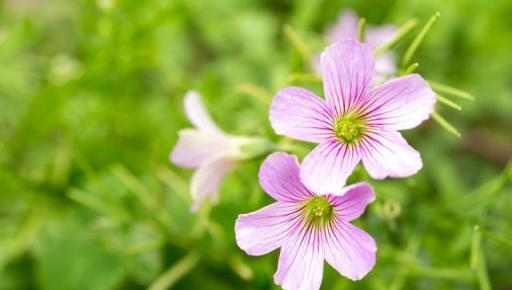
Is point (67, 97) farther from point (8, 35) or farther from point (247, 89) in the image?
point (247, 89)

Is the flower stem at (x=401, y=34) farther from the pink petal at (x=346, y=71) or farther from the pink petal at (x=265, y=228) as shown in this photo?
the pink petal at (x=265, y=228)

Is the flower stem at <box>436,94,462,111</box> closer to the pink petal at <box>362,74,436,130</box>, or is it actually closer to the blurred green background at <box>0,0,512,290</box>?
the pink petal at <box>362,74,436,130</box>

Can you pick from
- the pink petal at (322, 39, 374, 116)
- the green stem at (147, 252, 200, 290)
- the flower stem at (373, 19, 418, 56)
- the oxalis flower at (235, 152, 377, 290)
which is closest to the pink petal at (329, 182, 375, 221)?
the oxalis flower at (235, 152, 377, 290)

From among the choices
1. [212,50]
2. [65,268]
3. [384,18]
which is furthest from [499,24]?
[65,268]

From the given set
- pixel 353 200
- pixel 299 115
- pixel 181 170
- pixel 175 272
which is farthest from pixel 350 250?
pixel 181 170

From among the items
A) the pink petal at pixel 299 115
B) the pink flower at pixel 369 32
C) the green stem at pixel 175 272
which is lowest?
the green stem at pixel 175 272

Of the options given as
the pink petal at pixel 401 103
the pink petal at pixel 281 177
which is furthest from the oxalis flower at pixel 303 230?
the pink petal at pixel 401 103
